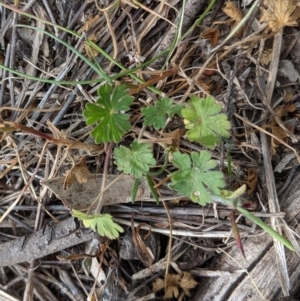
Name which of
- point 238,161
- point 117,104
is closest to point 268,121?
point 238,161

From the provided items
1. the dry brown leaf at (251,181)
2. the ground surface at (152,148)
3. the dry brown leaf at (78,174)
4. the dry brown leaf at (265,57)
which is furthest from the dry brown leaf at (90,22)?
the dry brown leaf at (251,181)

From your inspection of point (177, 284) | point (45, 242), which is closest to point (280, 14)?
point (177, 284)

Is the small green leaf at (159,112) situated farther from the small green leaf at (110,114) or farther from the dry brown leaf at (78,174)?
the dry brown leaf at (78,174)

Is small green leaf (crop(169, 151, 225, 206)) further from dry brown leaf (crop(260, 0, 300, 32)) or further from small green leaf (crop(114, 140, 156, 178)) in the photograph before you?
dry brown leaf (crop(260, 0, 300, 32))

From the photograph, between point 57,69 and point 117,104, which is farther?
point 57,69

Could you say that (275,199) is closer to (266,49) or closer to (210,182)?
(210,182)

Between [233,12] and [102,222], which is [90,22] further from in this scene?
[102,222]
